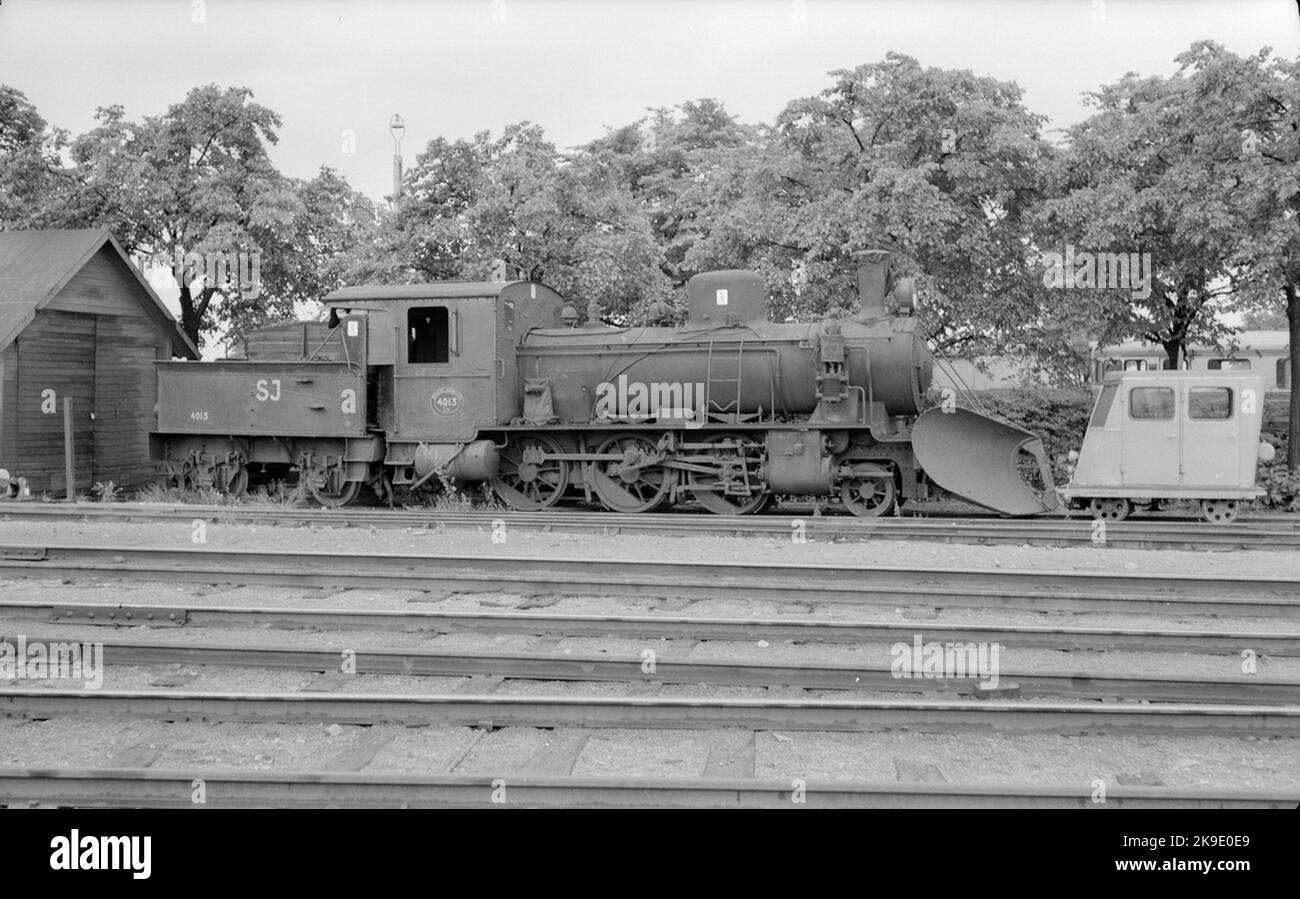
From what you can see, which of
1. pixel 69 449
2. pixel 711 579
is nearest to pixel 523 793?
pixel 711 579

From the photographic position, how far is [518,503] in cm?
1552

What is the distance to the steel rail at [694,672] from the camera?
6230 mm

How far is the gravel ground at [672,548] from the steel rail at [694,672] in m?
3.42

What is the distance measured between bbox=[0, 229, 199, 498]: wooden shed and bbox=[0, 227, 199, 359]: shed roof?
0.06 ft

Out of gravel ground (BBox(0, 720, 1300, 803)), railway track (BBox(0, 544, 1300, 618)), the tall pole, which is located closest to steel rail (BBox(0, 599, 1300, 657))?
railway track (BBox(0, 544, 1300, 618))

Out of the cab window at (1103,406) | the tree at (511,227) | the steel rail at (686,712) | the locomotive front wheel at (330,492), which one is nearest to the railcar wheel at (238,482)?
the locomotive front wheel at (330,492)

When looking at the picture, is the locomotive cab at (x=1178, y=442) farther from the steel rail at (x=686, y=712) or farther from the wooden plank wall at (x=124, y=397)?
the wooden plank wall at (x=124, y=397)

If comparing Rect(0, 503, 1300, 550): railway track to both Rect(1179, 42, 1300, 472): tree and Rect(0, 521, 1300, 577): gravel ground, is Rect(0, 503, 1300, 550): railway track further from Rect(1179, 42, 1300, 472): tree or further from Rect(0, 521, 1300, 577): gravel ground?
Rect(1179, 42, 1300, 472): tree

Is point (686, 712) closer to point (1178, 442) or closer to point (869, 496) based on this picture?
point (869, 496)

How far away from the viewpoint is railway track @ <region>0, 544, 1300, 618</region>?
28.4 feet

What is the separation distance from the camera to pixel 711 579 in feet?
31.8

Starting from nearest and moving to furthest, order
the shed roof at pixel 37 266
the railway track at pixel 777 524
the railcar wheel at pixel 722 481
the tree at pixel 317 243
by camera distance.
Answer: the railway track at pixel 777 524 < the railcar wheel at pixel 722 481 < the shed roof at pixel 37 266 < the tree at pixel 317 243

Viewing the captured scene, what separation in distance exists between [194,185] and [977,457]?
1622 centimetres
